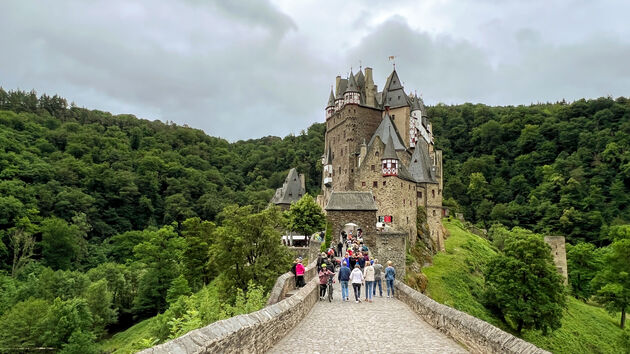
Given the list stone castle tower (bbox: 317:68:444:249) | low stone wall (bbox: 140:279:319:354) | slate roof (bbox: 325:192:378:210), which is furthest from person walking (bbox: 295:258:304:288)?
stone castle tower (bbox: 317:68:444:249)

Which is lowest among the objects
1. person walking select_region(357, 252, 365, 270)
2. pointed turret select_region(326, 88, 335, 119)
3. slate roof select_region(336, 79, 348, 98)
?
person walking select_region(357, 252, 365, 270)

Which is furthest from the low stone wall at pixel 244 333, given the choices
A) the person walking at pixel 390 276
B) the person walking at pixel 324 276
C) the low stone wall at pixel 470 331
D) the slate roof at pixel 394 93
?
the slate roof at pixel 394 93

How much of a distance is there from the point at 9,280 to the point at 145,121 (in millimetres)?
99402

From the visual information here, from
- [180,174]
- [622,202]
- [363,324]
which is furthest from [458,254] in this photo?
[180,174]

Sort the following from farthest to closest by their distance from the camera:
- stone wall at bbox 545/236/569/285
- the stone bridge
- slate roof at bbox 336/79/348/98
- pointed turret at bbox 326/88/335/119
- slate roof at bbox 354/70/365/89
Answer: pointed turret at bbox 326/88/335/119 < slate roof at bbox 336/79/348/98 < slate roof at bbox 354/70/365/89 < stone wall at bbox 545/236/569/285 < the stone bridge

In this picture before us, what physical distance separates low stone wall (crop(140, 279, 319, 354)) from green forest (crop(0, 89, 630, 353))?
7.04 meters

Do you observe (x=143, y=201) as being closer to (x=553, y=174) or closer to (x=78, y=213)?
(x=78, y=213)

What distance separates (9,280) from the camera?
4900 cm

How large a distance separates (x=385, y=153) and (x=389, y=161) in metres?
1.01

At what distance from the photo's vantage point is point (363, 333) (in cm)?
995

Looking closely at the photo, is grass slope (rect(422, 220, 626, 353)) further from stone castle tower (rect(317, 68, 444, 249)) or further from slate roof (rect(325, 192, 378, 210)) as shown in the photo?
slate roof (rect(325, 192, 378, 210))

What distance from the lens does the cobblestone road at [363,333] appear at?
8586mm

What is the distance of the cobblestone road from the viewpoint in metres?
8.59

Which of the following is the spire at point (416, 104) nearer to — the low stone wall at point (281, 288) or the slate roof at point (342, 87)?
the slate roof at point (342, 87)
